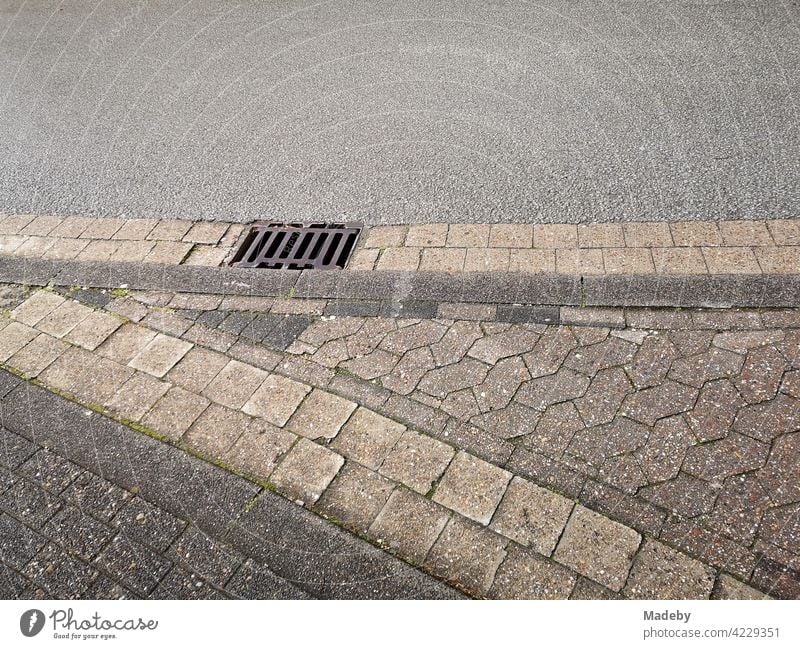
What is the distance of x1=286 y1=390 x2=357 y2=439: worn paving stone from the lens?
3.09 metres

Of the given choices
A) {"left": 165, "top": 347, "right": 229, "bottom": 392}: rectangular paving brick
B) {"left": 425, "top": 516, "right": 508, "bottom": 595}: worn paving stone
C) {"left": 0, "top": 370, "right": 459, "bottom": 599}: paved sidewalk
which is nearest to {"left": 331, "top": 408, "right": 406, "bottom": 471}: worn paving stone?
{"left": 0, "top": 370, "right": 459, "bottom": 599}: paved sidewalk

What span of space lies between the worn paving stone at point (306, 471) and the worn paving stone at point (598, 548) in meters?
1.02

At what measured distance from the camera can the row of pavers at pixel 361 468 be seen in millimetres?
2477

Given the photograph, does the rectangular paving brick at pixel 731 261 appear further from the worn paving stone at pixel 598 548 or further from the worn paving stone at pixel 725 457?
the worn paving stone at pixel 598 548

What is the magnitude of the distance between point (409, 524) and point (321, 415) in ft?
2.44

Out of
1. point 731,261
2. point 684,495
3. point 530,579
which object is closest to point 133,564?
point 530,579

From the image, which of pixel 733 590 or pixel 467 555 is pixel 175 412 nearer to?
pixel 467 555

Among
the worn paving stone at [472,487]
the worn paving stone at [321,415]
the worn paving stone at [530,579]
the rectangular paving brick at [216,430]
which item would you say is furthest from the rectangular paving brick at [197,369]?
the worn paving stone at [530,579]

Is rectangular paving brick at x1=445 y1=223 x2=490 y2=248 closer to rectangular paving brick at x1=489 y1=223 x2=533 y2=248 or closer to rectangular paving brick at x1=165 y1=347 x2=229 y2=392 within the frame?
rectangular paving brick at x1=489 y1=223 x2=533 y2=248

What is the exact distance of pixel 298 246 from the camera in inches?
171

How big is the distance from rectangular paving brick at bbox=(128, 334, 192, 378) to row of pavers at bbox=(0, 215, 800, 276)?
2.42 feet

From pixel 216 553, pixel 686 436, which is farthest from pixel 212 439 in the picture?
pixel 686 436

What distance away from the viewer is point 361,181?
4855 millimetres

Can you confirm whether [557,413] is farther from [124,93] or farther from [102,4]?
[102,4]
